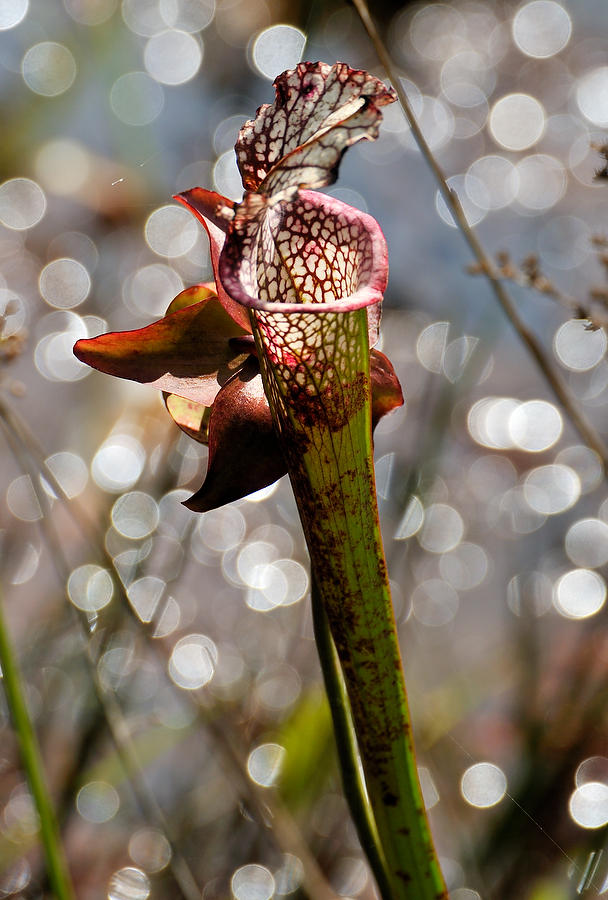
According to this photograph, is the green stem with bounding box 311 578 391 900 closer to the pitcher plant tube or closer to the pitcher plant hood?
the pitcher plant tube

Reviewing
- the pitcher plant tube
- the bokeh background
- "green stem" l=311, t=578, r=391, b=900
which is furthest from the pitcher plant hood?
the bokeh background

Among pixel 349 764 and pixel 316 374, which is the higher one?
pixel 316 374

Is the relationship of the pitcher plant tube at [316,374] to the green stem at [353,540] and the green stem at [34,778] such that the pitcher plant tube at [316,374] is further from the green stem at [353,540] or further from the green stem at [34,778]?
the green stem at [34,778]

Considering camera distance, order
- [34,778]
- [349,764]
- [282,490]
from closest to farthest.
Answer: [349,764], [34,778], [282,490]

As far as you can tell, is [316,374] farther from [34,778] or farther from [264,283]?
[34,778]

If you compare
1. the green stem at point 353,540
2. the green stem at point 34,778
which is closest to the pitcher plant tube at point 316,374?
the green stem at point 353,540

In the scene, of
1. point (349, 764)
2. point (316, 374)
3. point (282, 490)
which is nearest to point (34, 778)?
point (349, 764)

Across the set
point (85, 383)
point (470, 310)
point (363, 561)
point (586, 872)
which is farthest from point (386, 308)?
point (363, 561)

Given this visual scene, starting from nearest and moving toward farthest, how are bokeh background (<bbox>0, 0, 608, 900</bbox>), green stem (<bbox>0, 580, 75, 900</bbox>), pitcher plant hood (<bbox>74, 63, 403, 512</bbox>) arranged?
pitcher plant hood (<bbox>74, 63, 403, 512</bbox>) < green stem (<bbox>0, 580, 75, 900</bbox>) < bokeh background (<bbox>0, 0, 608, 900</bbox>)
